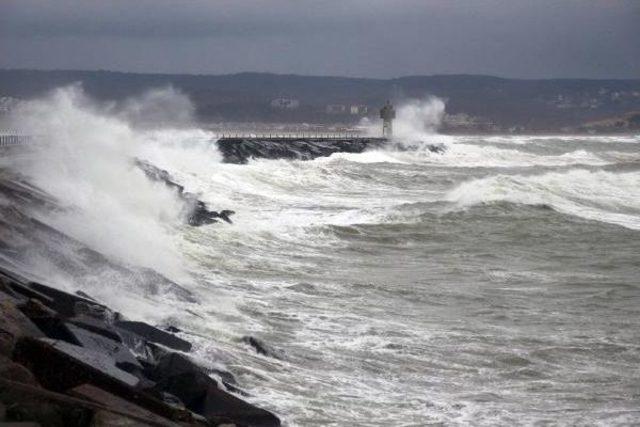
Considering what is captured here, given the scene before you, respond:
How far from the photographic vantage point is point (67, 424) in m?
6.43

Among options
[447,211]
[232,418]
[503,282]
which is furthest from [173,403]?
[447,211]

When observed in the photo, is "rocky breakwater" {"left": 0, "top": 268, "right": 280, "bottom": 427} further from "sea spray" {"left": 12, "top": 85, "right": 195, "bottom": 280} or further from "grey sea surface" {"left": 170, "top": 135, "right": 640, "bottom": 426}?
"sea spray" {"left": 12, "top": 85, "right": 195, "bottom": 280}

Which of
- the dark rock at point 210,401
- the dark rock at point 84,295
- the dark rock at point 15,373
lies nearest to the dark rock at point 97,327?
the dark rock at point 210,401

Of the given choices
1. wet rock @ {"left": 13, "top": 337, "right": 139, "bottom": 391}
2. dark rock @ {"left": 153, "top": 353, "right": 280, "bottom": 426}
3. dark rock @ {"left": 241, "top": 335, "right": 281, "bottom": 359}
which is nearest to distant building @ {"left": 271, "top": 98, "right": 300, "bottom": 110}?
dark rock @ {"left": 241, "top": 335, "right": 281, "bottom": 359}

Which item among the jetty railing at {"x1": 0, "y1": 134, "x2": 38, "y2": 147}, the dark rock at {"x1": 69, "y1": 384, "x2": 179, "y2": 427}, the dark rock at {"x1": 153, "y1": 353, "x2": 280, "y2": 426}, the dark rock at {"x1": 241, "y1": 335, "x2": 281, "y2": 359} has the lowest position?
the dark rock at {"x1": 241, "y1": 335, "x2": 281, "y2": 359}

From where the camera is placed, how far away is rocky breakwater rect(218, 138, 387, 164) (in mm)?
44312

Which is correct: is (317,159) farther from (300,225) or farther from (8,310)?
(8,310)

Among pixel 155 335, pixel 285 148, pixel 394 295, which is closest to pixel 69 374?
pixel 155 335

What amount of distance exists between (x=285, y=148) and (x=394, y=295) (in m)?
34.9

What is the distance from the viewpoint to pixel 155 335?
31.7 ft

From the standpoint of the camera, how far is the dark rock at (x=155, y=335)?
31.5 feet

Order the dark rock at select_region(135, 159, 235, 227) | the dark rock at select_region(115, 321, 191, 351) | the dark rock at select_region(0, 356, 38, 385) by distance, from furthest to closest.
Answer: the dark rock at select_region(135, 159, 235, 227) < the dark rock at select_region(115, 321, 191, 351) < the dark rock at select_region(0, 356, 38, 385)

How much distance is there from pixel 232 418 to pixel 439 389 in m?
2.80

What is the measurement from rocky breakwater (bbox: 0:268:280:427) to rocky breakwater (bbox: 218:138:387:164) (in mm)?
32211
